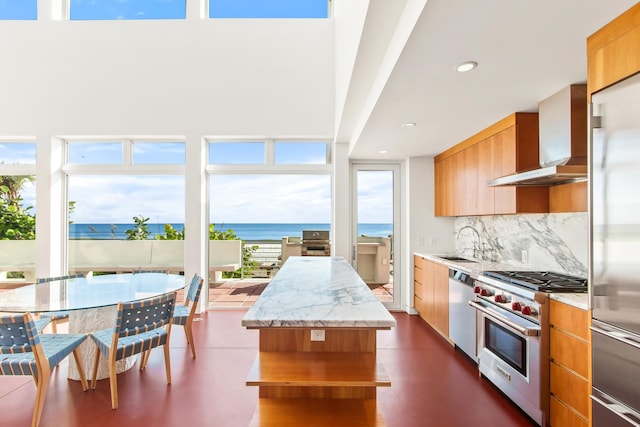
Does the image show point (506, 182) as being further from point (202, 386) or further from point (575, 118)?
point (202, 386)

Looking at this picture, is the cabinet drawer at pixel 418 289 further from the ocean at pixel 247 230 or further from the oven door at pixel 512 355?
the oven door at pixel 512 355

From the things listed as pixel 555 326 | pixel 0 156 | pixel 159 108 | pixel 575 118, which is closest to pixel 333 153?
pixel 159 108

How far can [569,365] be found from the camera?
2.03 m

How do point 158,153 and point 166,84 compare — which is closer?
point 166,84

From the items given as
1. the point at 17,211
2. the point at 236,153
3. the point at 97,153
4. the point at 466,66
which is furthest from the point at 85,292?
the point at 466,66

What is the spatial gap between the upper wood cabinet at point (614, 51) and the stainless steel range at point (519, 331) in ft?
4.31

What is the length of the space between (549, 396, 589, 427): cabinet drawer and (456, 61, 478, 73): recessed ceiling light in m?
2.11

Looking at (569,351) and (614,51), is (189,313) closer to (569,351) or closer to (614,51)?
(569,351)

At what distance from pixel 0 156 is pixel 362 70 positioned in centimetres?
581

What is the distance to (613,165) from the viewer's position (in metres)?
1.52

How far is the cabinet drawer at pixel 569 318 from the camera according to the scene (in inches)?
75.1

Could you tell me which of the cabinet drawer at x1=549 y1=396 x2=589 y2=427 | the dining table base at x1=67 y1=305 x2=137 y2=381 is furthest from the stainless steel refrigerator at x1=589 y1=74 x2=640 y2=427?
the dining table base at x1=67 y1=305 x2=137 y2=381

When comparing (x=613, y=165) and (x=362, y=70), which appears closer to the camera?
(x=613, y=165)

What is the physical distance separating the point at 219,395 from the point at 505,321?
2.28m
